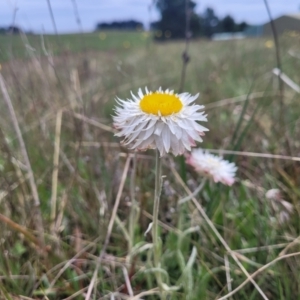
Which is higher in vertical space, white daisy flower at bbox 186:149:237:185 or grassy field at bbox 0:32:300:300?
→ white daisy flower at bbox 186:149:237:185

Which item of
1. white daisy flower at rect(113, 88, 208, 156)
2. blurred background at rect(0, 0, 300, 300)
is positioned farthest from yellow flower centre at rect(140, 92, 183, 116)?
blurred background at rect(0, 0, 300, 300)

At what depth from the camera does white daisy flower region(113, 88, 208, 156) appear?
561 millimetres

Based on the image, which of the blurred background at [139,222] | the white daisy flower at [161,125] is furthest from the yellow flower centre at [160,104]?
the blurred background at [139,222]

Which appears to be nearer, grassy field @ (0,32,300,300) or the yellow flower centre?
the yellow flower centre

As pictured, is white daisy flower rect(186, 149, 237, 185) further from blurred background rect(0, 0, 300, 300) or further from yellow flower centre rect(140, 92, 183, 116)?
yellow flower centre rect(140, 92, 183, 116)

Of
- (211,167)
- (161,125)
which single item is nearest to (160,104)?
(161,125)

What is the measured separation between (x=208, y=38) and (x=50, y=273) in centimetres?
587

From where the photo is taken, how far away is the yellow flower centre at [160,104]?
0.57 meters

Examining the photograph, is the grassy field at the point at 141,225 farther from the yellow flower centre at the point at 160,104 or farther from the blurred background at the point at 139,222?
the yellow flower centre at the point at 160,104

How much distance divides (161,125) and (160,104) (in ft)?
0.10

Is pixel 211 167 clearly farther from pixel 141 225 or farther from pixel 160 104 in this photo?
pixel 160 104


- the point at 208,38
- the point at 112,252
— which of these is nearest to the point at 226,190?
the point at 112,252

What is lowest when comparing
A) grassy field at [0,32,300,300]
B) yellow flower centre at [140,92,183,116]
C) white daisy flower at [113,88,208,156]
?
grassy field at [0,32,300,300]

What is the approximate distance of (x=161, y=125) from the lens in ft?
1.86
